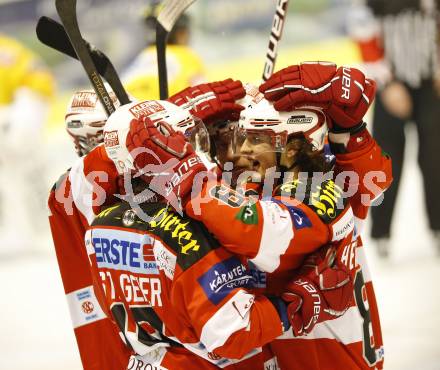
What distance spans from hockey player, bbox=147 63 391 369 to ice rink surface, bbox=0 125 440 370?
1.09m

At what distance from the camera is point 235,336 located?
5.29 ft

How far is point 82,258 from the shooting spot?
2.16 m

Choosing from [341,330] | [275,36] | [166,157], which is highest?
[275,36]

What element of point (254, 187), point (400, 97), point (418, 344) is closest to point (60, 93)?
point (400, 97)

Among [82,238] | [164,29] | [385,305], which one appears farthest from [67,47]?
[385,305]

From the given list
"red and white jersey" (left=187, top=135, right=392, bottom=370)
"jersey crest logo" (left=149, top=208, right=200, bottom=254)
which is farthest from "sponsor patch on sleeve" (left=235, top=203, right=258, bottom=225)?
"jersey crest logo" (left=149, top=208, right=200, bottom=254)

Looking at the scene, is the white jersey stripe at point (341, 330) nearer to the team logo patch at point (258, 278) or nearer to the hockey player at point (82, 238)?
the team logo patch at point (258, 278)

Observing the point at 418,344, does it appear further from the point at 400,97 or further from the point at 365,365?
the point at 400,97

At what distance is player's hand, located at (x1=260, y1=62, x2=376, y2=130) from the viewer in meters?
1.78

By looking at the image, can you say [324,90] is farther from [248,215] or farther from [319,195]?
[248,215]

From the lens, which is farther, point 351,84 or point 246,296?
point 351,84

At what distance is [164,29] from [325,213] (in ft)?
2.59

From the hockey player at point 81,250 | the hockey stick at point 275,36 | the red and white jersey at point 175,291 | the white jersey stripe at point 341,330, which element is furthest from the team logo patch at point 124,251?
the hockey stick at point 275,36

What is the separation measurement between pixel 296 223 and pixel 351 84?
14.3 inches
